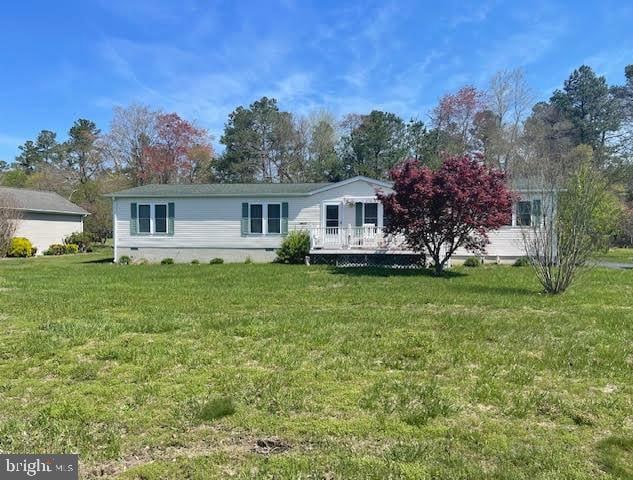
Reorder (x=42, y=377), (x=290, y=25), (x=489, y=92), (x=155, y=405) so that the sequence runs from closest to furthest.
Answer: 1. (x=155, y=405)
2. (x=42, y=377)
3. (x=290, y=25)
4. (x=489, y=92)

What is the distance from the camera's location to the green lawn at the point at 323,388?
115 inches

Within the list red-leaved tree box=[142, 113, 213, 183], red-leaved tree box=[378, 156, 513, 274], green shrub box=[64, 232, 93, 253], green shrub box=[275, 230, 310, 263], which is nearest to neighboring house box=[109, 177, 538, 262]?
green shrub box=[275, 230, 310, 263]

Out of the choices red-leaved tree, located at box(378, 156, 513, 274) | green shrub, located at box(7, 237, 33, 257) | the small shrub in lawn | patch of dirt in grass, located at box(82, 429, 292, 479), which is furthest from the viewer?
green shrub, located at box(7, 237, 33, 257)

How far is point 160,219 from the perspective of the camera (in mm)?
19969

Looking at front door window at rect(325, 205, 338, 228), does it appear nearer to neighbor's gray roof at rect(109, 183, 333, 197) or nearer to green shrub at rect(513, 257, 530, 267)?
neighbor's gray roof at rect(109, 183, 333, 197)

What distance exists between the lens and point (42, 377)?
14.7 ft

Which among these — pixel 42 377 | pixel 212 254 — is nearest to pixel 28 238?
pixel 212 254

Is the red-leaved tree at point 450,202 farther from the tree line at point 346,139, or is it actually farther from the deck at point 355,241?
the tree line at point 346,139

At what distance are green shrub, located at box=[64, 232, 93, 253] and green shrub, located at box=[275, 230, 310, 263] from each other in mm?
16715

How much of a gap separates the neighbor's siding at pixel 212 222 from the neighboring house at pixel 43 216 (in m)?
8.10

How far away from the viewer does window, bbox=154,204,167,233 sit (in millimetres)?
19938

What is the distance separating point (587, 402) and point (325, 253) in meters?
13.5

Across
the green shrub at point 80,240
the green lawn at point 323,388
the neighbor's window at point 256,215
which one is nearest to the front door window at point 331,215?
the neighbor's window at point 256,215

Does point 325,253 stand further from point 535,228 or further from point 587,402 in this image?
point 587,402
